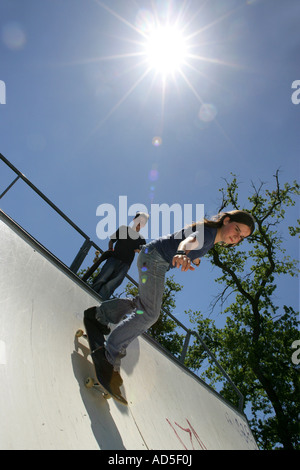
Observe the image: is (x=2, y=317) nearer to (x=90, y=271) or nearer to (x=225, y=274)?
(x=90, y=271)

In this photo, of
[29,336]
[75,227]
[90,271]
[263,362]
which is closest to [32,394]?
[29,336]

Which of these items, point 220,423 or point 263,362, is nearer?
point 220,423

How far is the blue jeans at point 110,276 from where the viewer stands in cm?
431

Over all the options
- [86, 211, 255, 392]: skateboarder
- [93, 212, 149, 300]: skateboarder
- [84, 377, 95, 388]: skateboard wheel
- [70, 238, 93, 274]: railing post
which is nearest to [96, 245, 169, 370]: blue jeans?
[86, 211, 255, 392]: skateboarder

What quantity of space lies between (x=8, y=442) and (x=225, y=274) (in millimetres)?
17179

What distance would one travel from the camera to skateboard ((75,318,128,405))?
220 centimetres

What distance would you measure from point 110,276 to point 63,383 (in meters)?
2.40

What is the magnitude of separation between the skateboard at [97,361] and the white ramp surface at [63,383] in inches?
2.4

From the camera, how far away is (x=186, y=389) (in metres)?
4.19

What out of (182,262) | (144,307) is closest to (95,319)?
(144,307)

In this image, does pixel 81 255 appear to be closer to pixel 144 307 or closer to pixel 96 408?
pixel 144 307

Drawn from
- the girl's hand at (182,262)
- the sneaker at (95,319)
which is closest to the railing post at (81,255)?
the sneaker at (95,319)

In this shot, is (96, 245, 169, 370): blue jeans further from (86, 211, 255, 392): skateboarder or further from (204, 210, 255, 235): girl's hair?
(204, 210, 255, 235): girl's hair

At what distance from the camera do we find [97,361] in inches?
91.7
